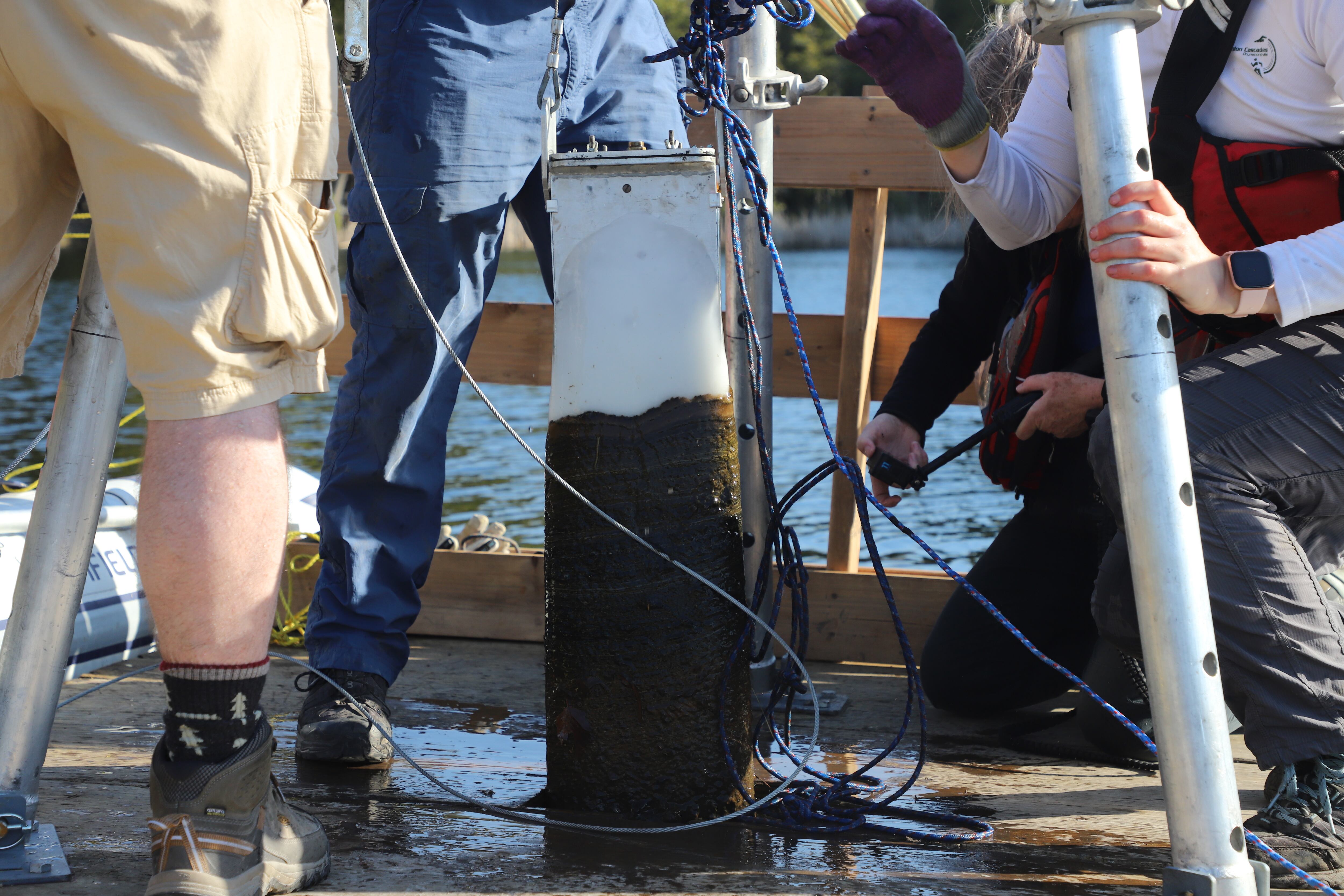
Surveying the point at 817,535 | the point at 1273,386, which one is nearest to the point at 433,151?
the point at 1273,386

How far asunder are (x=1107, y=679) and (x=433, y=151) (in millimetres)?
1695

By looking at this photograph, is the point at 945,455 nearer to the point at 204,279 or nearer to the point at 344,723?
the point at 344,723

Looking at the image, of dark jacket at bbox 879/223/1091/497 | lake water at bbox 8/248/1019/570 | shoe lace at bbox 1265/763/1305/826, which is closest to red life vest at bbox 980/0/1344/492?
dark jacket at bbox 879/223/1091/497

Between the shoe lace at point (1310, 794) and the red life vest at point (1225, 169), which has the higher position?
the red life vest at point (1225, 169)

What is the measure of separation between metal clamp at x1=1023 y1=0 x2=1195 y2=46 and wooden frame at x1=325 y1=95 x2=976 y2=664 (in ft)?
5.21

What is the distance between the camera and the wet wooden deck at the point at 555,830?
176 centimetres

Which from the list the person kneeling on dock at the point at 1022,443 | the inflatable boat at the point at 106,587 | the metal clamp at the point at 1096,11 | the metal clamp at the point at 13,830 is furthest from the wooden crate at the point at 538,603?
the metal clamp at the point at 1096,11

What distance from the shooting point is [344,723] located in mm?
2289

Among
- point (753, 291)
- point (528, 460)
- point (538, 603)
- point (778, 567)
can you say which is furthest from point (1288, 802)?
point (528, 460)

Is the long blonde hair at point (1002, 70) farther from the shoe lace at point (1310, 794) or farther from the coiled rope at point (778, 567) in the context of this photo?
the shoe lace at point (1310, 794)

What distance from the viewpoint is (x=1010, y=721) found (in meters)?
2.73

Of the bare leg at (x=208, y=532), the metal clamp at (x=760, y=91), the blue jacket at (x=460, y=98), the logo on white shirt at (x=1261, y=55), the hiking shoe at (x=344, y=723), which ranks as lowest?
the hiking shoe at (x=344, y=723)

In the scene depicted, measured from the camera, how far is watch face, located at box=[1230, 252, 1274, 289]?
1.72 metres

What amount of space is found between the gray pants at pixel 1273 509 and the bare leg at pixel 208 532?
1266 millimetres
